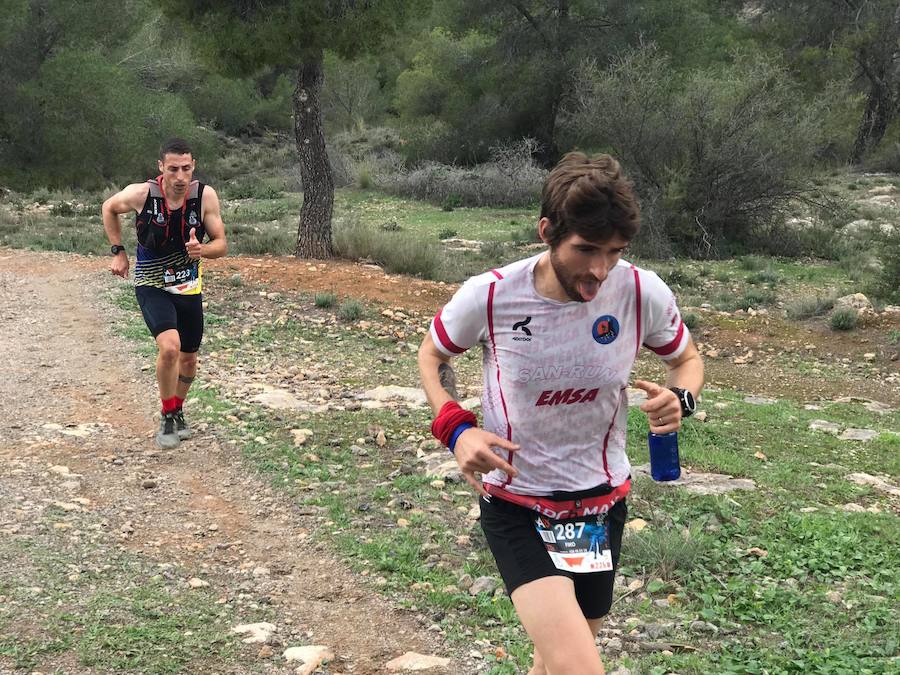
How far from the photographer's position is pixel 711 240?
58.8ft

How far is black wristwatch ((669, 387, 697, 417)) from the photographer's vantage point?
108 inches

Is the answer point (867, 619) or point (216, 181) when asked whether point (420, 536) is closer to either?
point (867, 619)

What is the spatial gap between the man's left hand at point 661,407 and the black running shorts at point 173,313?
13.8 ft

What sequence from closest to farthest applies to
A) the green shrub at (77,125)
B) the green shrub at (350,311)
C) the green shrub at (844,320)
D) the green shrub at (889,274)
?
the green shrub at (350,311), the green shrub at (844,320), the green shrub at (889,274), the green shrub at (77,125)

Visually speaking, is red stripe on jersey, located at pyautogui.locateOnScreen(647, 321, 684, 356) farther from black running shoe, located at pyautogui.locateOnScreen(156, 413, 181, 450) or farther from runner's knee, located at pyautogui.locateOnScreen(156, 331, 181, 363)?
black running shoe, located at pyautogui.locateOnScreen(156, 413, 181, 450)

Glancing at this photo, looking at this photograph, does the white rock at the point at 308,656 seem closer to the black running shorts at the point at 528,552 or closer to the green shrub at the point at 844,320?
the black running shorts at the point at 528,552

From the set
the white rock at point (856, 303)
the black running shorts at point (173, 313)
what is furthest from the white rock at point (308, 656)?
the white rock at point (856, 303)

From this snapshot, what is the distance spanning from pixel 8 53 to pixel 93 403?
789 inches

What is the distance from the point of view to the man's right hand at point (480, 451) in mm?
2500

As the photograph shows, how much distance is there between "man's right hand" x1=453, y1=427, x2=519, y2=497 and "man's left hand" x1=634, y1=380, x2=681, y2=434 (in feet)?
1.20

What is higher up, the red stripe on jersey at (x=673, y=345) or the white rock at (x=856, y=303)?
the red stripe on jersey at (x=673, y=345)

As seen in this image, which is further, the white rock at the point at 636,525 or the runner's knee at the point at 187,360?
the runner's knee at the point at 187,360

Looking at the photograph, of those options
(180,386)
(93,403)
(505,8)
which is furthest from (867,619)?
(505,8)

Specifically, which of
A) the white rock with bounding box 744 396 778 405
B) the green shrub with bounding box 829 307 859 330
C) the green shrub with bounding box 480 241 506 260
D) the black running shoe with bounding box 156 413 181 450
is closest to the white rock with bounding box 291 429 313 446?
the black running shoe with bounding box 156 413 181 450
